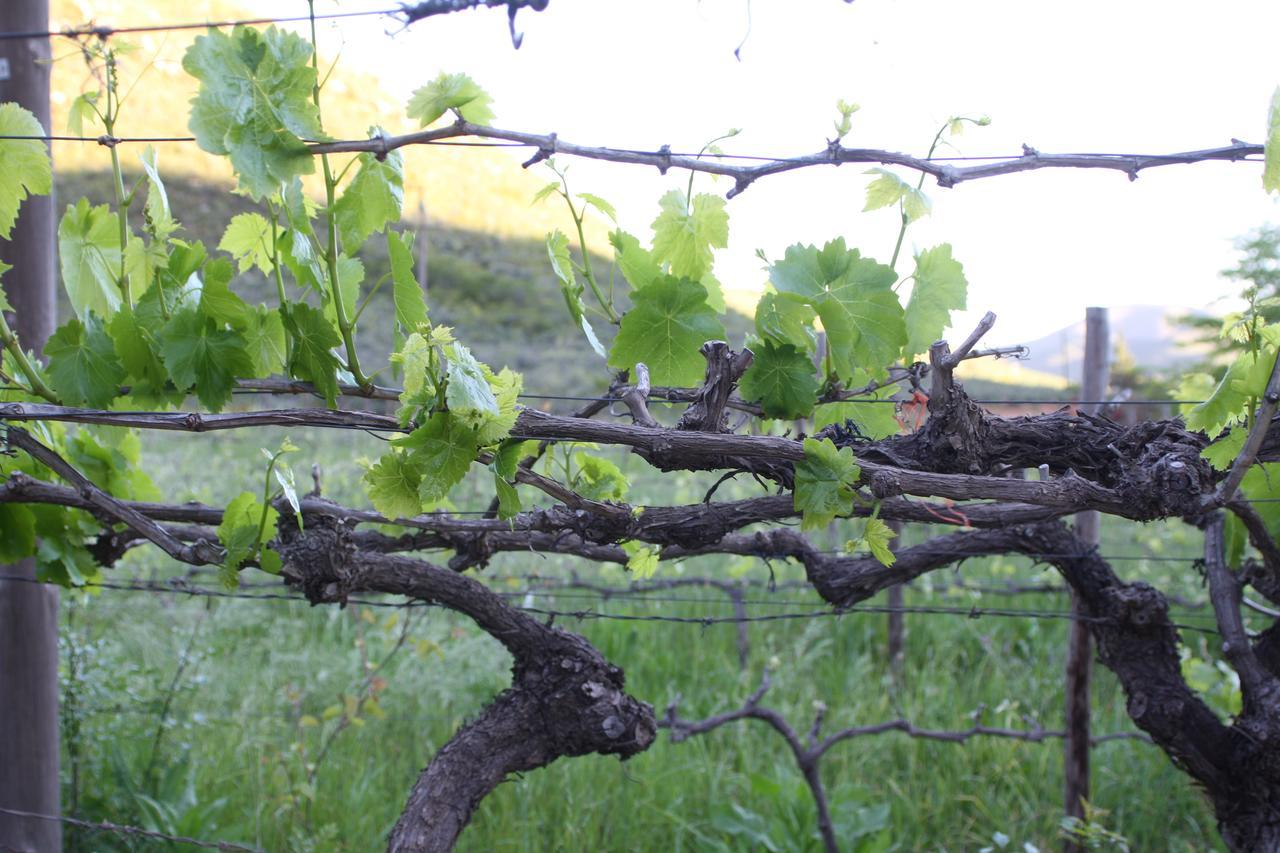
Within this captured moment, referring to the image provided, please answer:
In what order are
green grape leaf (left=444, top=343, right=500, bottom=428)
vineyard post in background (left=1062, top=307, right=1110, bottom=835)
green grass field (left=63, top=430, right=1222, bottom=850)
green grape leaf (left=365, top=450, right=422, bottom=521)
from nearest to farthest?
green grape leaf (left=444, top=343, right=500, bottom=428), green grape leaf (left=365, top=450, right=422, bottom=521), vineyard post in background (left=1062, top=307, right=1110, bottom=835), green grass field (left=63, top=430, right=1222, bottom=850)

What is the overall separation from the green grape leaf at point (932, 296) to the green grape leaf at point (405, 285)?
0.69 meters

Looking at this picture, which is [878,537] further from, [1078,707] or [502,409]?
[1078,707]

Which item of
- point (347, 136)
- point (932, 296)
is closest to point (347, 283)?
point (932, 296)

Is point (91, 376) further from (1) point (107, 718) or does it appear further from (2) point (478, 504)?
(2) point (478, 504)

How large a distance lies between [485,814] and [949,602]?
2.42m

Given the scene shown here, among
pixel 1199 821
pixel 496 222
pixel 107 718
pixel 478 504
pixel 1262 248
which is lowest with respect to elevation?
pixel 1199 821

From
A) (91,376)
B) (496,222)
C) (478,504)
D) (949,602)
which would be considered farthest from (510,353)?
(91,376)

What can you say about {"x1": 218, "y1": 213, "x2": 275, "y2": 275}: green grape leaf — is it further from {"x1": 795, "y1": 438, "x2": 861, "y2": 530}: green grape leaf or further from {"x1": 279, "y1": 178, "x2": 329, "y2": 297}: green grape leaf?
{"x1": 795, "y1": 438, "x2": 861, "y2": 530}: green grape leaf

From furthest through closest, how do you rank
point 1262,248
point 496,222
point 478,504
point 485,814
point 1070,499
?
1. point 496,222
2. point 1262,248
3. point 478,504
4. point 485,814
5. point 1070,499

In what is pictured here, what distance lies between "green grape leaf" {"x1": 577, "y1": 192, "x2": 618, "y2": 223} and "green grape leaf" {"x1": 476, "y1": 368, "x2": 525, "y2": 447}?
0.36 meters

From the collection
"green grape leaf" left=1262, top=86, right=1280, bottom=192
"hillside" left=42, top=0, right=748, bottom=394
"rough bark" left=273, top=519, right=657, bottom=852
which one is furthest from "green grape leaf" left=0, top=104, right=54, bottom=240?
"hillside" left=42, top=0, right=748, bottom=394

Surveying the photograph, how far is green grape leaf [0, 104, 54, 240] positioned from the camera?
1.46 meters

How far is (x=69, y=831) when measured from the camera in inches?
108

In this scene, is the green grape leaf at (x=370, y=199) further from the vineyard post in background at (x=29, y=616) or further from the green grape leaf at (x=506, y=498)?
the vineyard post in background at (x=29, y=616)
